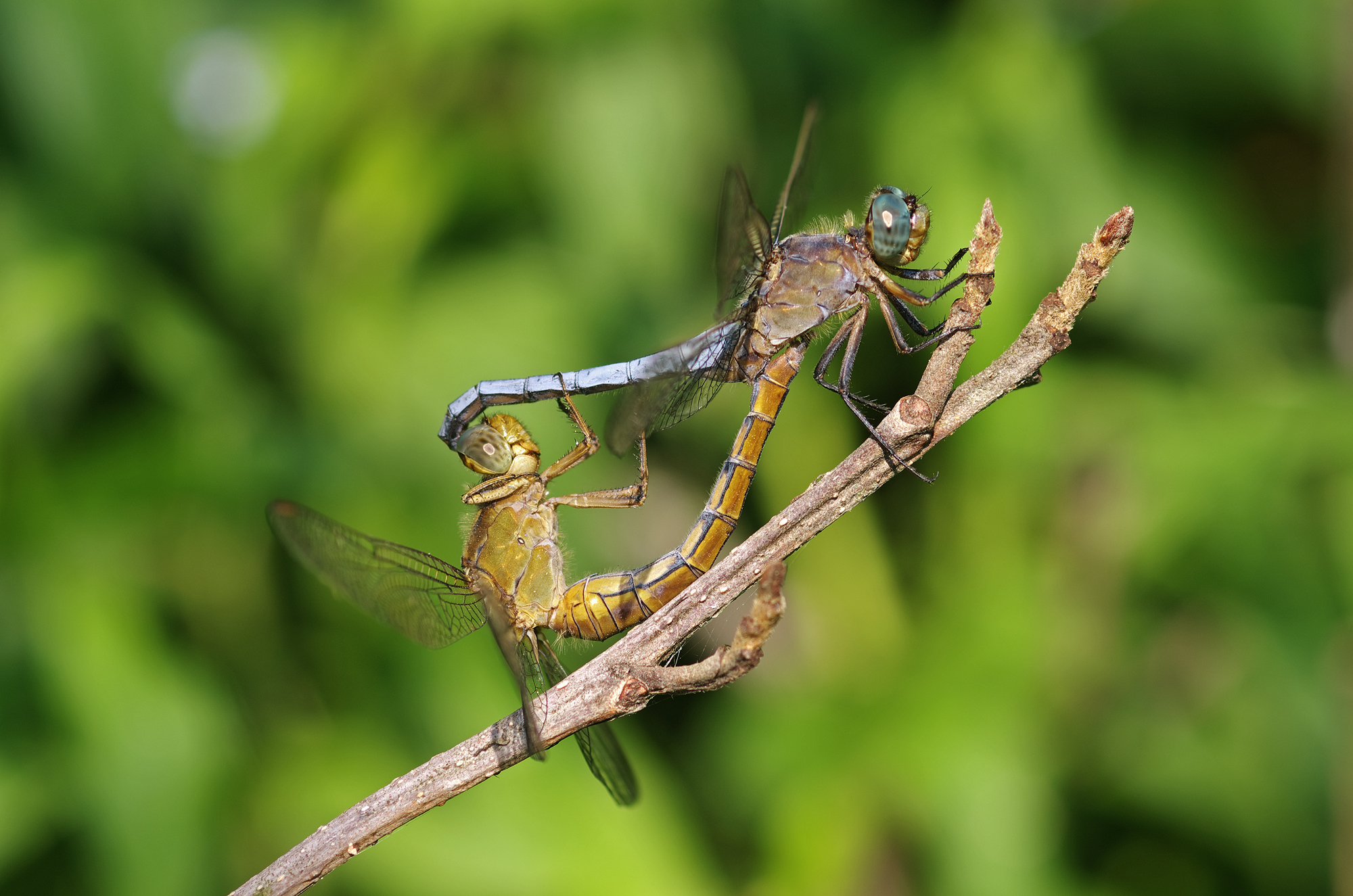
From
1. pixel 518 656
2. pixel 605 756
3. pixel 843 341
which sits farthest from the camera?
pixel 843 341

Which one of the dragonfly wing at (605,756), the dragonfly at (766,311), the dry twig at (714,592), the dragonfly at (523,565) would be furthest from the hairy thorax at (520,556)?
the dry twig at (714,592)

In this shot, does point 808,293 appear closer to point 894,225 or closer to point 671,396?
point 894,225

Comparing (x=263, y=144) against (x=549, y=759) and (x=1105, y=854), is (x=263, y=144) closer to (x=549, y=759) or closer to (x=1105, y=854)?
(x=549, y=759)

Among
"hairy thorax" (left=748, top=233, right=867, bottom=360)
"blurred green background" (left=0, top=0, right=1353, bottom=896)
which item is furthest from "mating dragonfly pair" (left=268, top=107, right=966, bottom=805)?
"blurred green background" (left=0, top=0, right=1353, bottom=896)

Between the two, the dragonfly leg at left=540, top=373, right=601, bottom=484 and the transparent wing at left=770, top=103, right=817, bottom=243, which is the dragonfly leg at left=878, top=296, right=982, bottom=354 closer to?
the transparent wing at left=770, top=103, right=817, bottom=243

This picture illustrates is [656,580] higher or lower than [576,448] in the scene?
lower

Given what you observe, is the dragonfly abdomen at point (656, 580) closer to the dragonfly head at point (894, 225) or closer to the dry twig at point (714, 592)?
the dry twig at point (714, 592)

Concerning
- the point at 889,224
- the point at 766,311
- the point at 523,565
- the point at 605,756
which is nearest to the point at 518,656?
the point at 523,565
